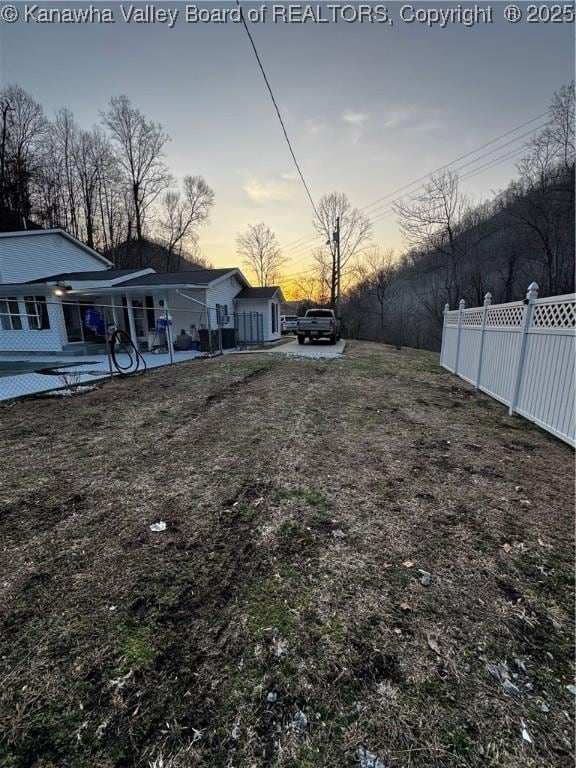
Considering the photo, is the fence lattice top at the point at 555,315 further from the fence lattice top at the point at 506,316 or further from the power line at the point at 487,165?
the power line at the point at 487,165

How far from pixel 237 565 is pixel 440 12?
8.69 m

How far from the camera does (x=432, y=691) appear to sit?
4.12 ft

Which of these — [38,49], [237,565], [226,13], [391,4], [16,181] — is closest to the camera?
[237,565]

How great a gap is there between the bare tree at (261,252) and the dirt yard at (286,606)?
3712 centimetres

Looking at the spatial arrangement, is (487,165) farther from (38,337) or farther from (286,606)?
(38,337)

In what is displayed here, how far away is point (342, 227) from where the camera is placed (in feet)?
81.3

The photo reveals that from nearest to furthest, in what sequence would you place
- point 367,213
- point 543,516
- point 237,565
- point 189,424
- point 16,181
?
1. point 237,565
2. point 543,516
3. point 189,424
4. point 16,181
5. point 367,213

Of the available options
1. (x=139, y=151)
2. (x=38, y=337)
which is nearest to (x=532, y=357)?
(x=38, y=337)

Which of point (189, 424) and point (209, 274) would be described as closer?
point (189, 424)

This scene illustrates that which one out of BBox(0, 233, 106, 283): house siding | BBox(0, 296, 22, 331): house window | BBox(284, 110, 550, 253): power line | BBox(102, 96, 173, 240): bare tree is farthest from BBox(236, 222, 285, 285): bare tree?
BBox(0, 296, 22, 331): house window

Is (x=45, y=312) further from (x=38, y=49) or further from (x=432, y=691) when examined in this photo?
(x=432, y=691)

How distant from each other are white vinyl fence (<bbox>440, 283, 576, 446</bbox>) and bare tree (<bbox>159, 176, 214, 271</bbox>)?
28.6 metres

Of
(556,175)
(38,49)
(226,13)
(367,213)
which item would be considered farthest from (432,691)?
(367,213)

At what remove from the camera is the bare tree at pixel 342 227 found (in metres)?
23.9
